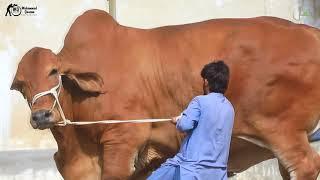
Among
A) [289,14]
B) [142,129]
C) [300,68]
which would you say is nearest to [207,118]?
[142,129]

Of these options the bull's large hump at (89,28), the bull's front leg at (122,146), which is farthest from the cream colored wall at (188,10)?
the bull's front leg at (122,146)

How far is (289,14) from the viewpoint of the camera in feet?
26.9

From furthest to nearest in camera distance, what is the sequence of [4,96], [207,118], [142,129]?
[4,96] → [142,129] → [207,118]

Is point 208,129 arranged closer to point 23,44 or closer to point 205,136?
point 205,136

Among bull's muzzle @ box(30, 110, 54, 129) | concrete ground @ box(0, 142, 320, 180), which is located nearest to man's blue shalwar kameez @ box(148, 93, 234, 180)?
bull's muzzle @ box(30, 110, 54, 129)

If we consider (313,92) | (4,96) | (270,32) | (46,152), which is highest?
(270,32)

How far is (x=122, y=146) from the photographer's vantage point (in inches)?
198

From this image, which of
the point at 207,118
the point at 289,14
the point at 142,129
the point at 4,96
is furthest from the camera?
the point at 289,14

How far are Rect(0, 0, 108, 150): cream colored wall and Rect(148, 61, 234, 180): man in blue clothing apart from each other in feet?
11.5

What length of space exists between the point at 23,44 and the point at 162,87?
2.70 meters

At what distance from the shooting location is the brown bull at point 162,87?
16.6ft

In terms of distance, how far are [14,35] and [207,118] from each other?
3760 millimetres

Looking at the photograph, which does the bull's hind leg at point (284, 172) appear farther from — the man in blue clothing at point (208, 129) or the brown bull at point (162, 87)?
the man in blue clothing at point (208, 129)

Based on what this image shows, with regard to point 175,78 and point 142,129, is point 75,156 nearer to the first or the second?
point 142,129
